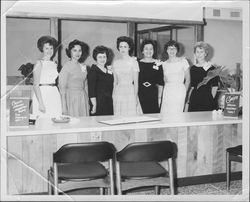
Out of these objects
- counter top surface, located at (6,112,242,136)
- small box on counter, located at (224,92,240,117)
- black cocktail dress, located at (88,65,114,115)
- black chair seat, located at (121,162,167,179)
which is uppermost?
black cocktail dress, located at (88,65,114,115)

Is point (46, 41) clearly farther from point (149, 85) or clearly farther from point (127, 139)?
point (127, 139)

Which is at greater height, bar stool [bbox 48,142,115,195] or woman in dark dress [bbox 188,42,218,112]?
woman in dark dress [bbox 188,42,218,112]

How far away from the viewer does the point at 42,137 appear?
1.51 metres

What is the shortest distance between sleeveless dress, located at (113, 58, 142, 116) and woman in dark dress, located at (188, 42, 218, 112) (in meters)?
0.25

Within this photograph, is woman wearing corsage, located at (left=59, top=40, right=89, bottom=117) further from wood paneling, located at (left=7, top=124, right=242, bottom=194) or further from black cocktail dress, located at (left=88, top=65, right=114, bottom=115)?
wood paneling, located at (left=7, top=124, right=242, bottom=194)

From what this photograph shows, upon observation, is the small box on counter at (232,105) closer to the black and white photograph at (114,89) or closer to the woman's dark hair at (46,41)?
the black and white photograph at (114,89)

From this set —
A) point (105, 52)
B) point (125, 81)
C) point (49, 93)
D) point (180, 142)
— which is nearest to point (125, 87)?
point (125, 81)

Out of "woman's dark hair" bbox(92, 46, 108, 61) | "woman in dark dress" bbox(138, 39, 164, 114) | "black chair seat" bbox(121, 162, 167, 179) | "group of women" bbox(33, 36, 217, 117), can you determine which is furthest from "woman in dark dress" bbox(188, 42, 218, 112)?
"woman's dark hair" bbox(92, 46, 108, 61)

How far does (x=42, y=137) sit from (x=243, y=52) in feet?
2.70

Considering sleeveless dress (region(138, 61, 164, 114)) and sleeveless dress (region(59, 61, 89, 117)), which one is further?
sleeveless dress (region(138, 61, 164, 114))

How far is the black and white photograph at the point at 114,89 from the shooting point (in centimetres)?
105

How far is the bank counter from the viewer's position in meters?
1.22

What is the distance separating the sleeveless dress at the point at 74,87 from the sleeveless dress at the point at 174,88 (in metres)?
0.28

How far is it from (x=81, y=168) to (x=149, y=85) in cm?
38
